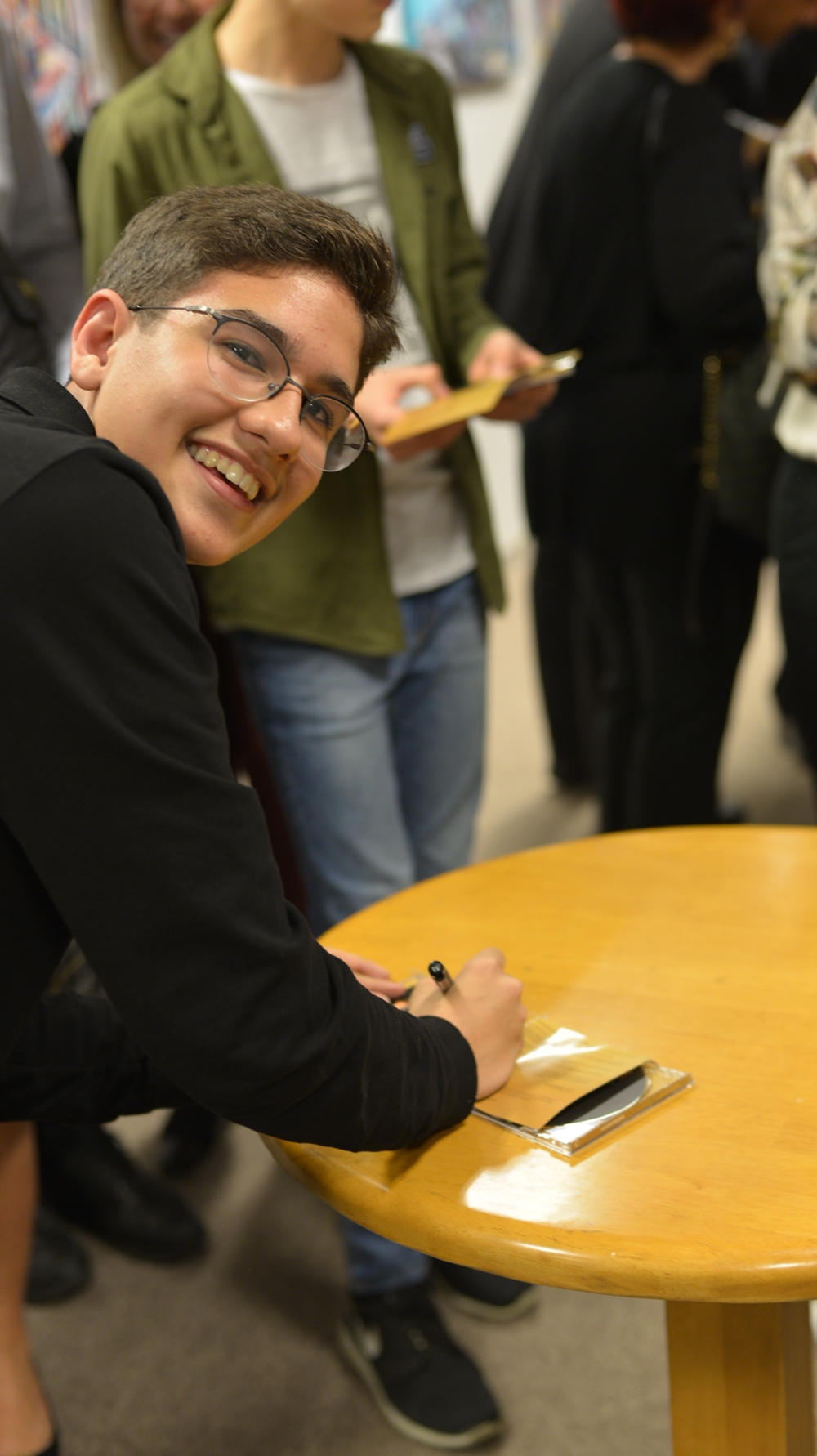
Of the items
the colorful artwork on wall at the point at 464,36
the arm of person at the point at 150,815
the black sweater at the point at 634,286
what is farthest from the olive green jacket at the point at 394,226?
the colorful artwork on wall at the point at 464,36

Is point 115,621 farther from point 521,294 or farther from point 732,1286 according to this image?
point 521,294

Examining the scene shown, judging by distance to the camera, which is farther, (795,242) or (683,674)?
(683,674)

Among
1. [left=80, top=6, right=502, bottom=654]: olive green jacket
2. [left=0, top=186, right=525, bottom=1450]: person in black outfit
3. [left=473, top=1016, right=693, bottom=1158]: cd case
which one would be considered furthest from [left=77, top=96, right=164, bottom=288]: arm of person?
[left=473, top=1016, right=693, bottom=1158]: cd case

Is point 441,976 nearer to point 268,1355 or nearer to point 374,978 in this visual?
point 374,978

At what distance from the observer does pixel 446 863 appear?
5.73 ft

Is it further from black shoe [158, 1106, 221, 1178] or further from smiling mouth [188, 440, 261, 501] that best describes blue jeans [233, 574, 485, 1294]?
smiling mouth [188, 440, 261, 501]

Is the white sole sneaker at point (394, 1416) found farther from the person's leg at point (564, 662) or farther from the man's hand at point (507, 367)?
the person's leg at point (564, 662)

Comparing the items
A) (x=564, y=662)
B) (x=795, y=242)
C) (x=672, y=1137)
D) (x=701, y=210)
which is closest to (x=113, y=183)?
(x=795, y=242)

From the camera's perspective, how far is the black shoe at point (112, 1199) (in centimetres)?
184

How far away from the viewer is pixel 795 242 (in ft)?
5.38

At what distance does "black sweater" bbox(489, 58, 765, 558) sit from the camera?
77.1 inches

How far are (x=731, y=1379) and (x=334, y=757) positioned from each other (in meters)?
0.81

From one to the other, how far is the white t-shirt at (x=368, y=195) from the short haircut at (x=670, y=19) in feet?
1.99

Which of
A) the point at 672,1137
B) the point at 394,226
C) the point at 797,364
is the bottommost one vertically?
the point at 672,1137
